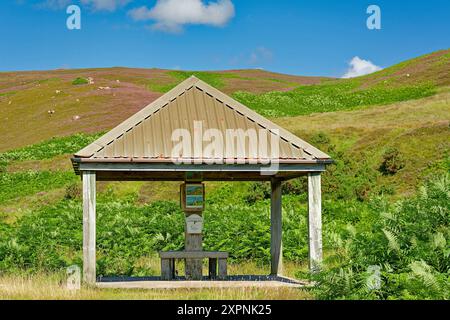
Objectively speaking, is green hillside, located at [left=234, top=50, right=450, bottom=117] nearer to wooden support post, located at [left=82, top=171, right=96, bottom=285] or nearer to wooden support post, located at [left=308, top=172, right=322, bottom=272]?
wooden support post, located at [left=308, top=172, right=322, bottom=272]

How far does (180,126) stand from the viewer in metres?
14.6

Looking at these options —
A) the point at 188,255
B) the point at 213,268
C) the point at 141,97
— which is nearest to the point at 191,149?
the point at 188,255

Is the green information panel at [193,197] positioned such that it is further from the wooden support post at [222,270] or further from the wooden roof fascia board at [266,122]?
the wooden roof fascia board at [266,122]

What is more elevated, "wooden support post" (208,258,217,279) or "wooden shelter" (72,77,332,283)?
"wooden shelter" (72,77,332,283)

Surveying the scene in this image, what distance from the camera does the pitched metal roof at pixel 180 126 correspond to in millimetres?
13781

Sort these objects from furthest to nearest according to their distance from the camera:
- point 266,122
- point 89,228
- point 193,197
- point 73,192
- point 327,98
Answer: point 327,98
point 73,192
point 193,197
point 266,122
point 89,228

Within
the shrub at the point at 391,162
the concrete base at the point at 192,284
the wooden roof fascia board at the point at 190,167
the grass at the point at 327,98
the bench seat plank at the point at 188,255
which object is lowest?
the concrete base at the point at 192,284

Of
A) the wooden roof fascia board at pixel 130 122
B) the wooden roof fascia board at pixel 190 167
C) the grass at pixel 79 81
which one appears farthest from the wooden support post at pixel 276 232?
the grass at pixel 79 81

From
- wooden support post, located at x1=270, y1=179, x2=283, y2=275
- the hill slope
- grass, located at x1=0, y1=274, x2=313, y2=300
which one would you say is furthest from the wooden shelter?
the hill slope

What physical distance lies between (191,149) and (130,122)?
4.69ft

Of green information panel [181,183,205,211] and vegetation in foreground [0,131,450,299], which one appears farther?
green information panel [181,183,205,211]

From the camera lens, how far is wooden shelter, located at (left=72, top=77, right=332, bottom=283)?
1355 cm

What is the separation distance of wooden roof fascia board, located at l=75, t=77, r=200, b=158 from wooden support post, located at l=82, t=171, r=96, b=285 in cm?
46

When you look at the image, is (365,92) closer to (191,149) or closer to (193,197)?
(193,197)
